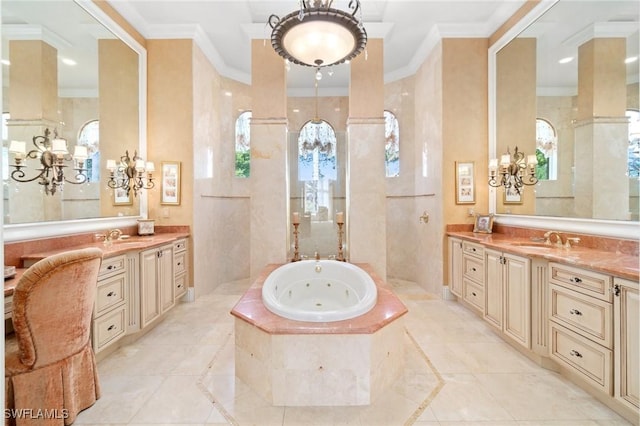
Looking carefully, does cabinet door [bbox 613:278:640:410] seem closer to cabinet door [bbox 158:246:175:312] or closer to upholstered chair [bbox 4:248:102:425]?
upholstered chair [bbox 4:248:102:425]

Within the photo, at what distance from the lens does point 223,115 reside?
195 inches

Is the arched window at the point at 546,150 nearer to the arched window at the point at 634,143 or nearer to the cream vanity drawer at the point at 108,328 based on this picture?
the arched window at the point at 634,143

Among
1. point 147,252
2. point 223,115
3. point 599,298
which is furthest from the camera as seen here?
point 223,115

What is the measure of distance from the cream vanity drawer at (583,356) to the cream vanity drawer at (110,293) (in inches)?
143

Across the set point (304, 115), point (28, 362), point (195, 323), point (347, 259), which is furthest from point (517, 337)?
point (304, 115)

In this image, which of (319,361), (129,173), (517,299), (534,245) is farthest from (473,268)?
(129,173)

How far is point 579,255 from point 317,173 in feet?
10.6

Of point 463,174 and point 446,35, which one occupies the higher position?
point 446,35

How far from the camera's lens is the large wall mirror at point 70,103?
2.37m

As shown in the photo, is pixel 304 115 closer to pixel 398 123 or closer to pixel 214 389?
pixel 398 123

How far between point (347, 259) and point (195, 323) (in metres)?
1.96

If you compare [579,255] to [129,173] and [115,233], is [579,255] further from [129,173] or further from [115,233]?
[129,173]

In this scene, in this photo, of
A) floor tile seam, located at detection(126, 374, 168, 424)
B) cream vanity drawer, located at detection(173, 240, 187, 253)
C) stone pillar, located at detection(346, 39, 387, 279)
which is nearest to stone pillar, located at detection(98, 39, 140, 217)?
cream vanity drawer, located at detection(173, 240, 187, 253)

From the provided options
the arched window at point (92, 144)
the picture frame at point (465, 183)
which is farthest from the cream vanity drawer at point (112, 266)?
the picture frame at point (465, 183)
